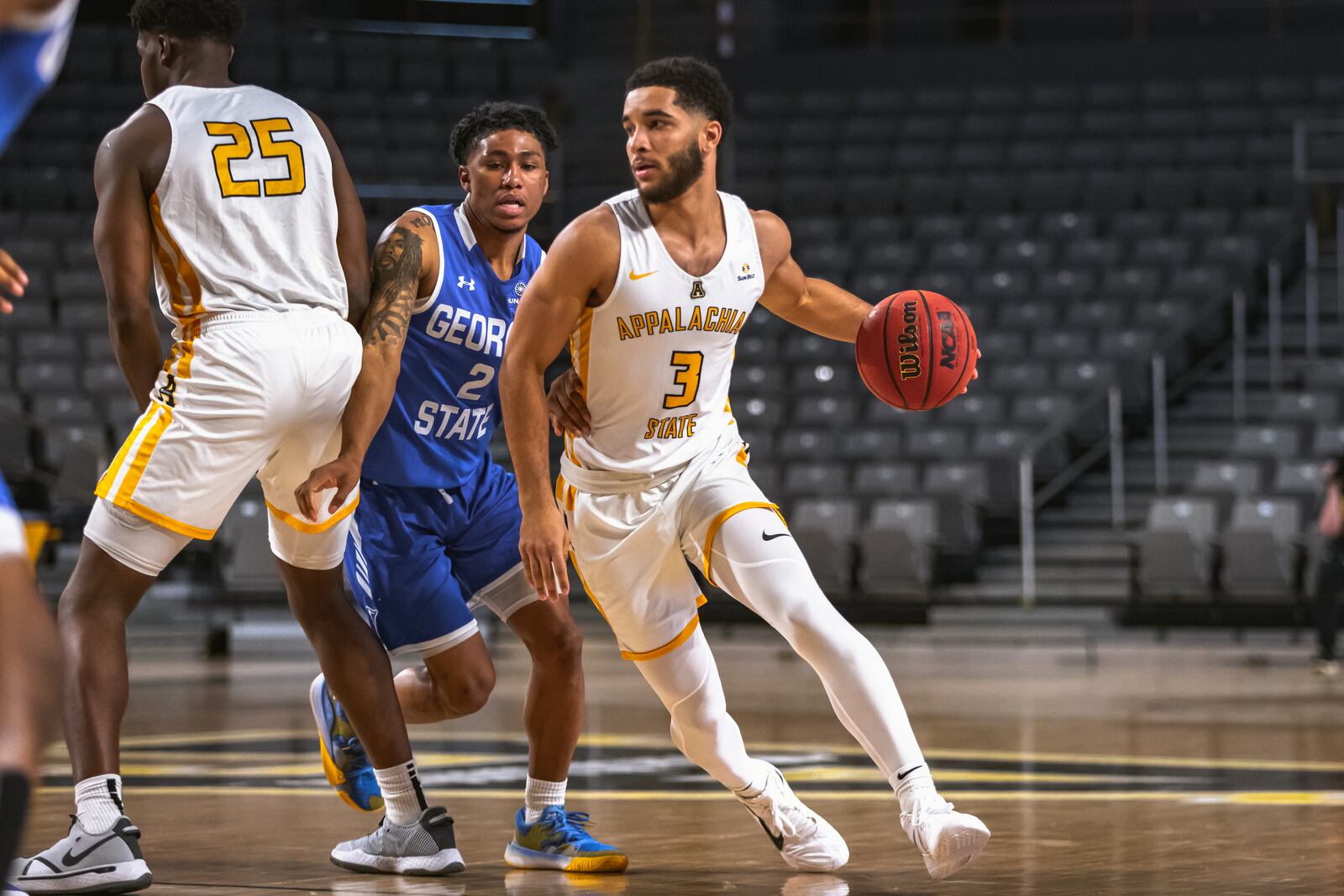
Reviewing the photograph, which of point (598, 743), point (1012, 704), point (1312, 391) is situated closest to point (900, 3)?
point (1312, 391)

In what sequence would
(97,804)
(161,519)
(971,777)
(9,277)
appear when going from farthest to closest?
(971,777), (161,519), (97,804), (9,277)

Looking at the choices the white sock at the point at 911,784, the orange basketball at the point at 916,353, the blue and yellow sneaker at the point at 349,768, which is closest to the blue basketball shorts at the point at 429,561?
the blue and yellow sneaker at the point at 349,768

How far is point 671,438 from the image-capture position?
4.19 meters

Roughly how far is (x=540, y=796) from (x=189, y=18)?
202 centimetres

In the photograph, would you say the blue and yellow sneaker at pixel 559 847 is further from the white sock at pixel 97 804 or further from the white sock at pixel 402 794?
the white sock at pixel 97 804

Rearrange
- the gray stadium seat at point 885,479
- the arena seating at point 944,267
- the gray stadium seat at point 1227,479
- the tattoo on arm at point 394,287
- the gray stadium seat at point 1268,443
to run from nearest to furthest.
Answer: the tattoo on arm at point 394,287, the gray stadium seat at point 1227,479, the arena seating at point 944,267, the gray stadium seat at point 1268,443, the gray stadium seat at point 885,479

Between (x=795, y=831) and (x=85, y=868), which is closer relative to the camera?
(x=85, y=868)

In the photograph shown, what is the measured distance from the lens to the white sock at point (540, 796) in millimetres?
4367

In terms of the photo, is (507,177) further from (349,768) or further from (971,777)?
(971,777)

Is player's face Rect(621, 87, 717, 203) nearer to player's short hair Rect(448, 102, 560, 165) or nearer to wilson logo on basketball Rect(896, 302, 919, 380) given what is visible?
player's short hair Rect(448, 102, 560, 165)

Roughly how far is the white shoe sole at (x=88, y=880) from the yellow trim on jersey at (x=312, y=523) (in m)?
0.80

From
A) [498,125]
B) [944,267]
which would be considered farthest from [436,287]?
[944,267]

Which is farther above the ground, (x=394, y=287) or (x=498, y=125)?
(x=498, y=125)

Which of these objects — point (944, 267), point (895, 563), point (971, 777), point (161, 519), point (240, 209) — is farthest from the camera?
point (944, 267)
